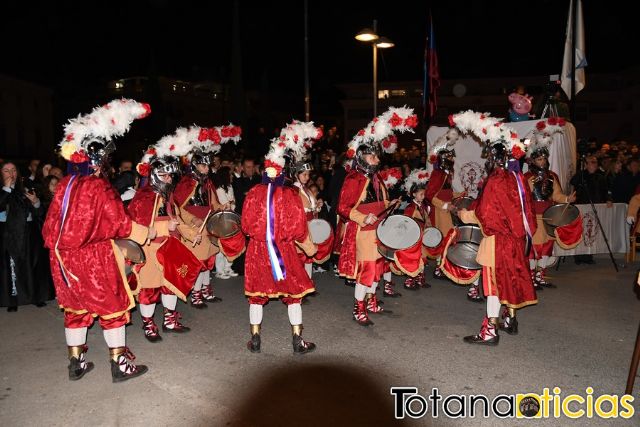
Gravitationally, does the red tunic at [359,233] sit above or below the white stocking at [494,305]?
above

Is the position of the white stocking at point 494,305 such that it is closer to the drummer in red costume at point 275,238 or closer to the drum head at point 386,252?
the drum head at point 386,252

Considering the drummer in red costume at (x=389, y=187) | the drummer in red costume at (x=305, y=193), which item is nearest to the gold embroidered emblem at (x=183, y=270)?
the drummer in red costume at (x=305, y=193)

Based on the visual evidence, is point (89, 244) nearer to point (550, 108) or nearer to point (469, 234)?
point (469, 234)

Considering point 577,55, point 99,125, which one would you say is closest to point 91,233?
point 99,125

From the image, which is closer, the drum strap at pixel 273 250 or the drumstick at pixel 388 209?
the drum strap at pixel 273 250

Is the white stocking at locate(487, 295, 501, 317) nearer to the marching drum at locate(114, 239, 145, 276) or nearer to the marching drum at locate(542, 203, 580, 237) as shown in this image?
the marching drum at locate(542, 203, 580, 237)

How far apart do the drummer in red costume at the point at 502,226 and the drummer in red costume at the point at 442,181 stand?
2.47 m

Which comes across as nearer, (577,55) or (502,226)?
(502,226)

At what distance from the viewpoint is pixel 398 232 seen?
5.87 metres

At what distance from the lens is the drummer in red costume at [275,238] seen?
510cm

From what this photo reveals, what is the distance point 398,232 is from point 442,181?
285 cm

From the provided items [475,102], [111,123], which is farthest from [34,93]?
[111,123]

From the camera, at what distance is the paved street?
13.4 feet

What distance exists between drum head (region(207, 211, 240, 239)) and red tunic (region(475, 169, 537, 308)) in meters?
3.07
